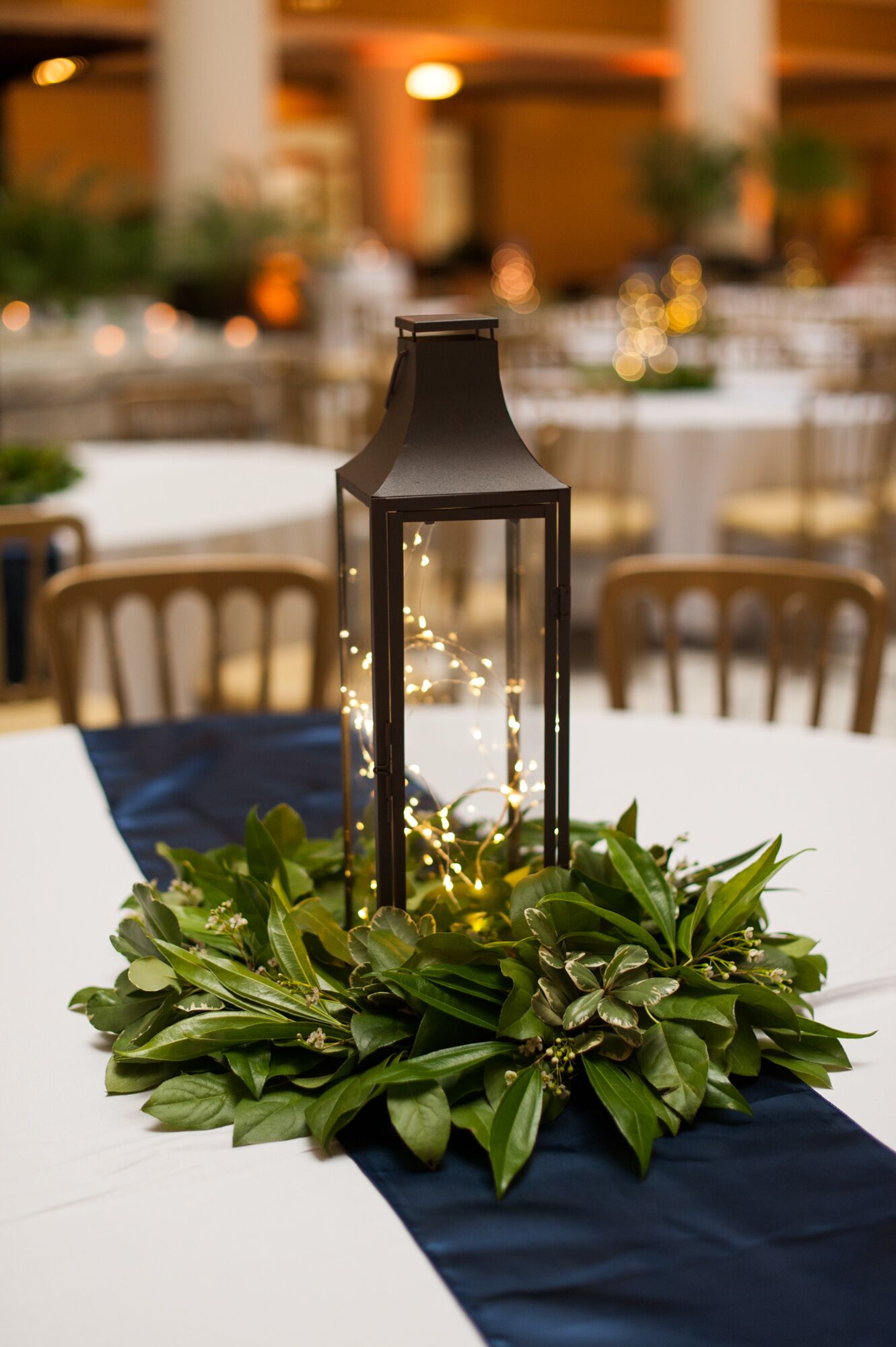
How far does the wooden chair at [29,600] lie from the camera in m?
2.52

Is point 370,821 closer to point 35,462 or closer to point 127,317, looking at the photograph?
point 35,462

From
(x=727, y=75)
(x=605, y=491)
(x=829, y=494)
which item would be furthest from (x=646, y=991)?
(x=727, y=75)

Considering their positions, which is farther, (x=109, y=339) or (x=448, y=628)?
(x=109, y=339)

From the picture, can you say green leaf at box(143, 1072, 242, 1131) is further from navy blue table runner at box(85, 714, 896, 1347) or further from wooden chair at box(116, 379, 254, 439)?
wooden chair at box(116, 379, 254, 439)

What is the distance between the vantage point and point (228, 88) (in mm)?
10539

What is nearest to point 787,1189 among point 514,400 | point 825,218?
point 514,400

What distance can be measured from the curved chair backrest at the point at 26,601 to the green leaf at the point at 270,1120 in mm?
1740

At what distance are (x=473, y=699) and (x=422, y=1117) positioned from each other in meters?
0.32

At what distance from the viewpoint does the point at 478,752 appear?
3.57 feet

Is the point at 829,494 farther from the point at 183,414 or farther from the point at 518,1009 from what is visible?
the point at 518,1009

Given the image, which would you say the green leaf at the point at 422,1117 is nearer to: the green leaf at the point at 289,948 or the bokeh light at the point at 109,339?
the green leaf at the point at 289,948

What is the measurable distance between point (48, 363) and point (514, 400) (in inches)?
66.1

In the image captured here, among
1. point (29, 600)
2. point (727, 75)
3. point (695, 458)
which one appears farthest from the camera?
point (727, 75)

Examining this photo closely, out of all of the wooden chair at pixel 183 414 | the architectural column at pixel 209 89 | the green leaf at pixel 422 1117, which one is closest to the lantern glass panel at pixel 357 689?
the green leaf at pixel 422 1117
